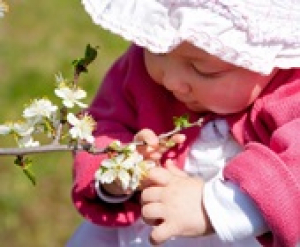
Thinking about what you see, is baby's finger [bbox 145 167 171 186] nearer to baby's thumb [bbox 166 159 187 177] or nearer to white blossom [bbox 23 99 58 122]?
baby's thumb [bbox 166 159 187 177]

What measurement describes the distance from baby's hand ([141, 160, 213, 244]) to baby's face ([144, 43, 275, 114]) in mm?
145

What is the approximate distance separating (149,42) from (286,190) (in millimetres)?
333

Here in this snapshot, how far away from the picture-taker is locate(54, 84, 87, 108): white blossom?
1.78 m

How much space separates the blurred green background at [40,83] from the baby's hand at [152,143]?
1631mm

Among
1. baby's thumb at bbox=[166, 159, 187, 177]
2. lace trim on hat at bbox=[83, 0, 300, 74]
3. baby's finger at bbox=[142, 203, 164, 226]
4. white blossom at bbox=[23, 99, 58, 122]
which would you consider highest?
lace trim on hat at bbox=[83, 0, 300, 74]

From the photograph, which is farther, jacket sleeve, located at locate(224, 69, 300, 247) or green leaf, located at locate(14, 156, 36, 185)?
jacket sleeve, located at locate(224, 69, 300, 247)

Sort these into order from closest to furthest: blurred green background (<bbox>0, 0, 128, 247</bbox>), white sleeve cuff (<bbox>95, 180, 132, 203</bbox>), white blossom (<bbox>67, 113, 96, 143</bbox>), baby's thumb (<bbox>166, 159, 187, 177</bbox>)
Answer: white blossom (<bbox>67, 113, 96, 143</bbox>)
baby's thumb (<bbox>166, 159, 187, 177</bbox>)
white sleeve cuff (<bbox>95, 180, 132, 203</bbox>)
blurred green background (<bbox>0, 0, 128, 247</bbox>)

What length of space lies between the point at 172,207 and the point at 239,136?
0.20 meters

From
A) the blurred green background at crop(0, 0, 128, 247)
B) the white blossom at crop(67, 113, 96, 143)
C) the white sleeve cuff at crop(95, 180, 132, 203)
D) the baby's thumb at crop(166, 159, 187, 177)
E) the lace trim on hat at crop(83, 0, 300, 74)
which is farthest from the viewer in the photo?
the blurred green background at crop(0, 0, 128, 247)

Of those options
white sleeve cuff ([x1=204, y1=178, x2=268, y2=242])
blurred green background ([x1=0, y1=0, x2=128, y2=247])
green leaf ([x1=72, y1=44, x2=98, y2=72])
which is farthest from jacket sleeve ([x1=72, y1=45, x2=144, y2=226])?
blurred green background ([x1=0, y1=0, x2=128, y2=247])

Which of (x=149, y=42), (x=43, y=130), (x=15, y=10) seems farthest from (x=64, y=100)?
(x=15, y=10)

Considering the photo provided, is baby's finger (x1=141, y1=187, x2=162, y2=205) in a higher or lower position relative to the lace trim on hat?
lower

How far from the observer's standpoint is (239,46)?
1.94 metres

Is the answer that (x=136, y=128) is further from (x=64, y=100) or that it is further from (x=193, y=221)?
(x=64, y=100)
